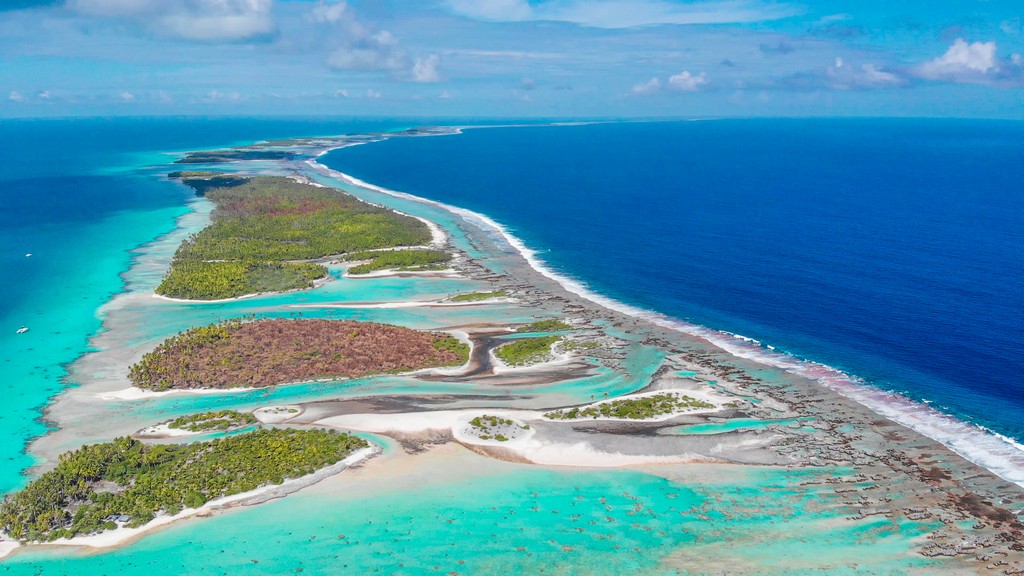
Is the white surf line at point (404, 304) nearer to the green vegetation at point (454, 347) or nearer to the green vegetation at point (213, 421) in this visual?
the green vegetation at point (454, 347)

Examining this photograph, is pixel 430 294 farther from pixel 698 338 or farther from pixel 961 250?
pixel 961 250

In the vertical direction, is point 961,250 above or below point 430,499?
above

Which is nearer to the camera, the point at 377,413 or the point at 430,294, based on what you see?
the point at 377,413

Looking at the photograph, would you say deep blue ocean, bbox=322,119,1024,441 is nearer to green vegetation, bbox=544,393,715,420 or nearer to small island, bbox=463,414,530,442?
green vegetation, bbox=544,393,715,420

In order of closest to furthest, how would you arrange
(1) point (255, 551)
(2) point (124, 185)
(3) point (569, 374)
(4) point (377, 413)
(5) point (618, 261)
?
(1) point (255, 551) < (4) point (377, 413) < (3) point (569, 374) < (5) point (618, 261) < (2) point (124, 185)

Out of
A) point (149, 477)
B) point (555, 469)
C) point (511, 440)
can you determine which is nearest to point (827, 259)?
point (511, 440)

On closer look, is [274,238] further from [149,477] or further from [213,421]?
[149,477]

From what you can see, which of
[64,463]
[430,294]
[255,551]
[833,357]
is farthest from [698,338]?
[64,463]
